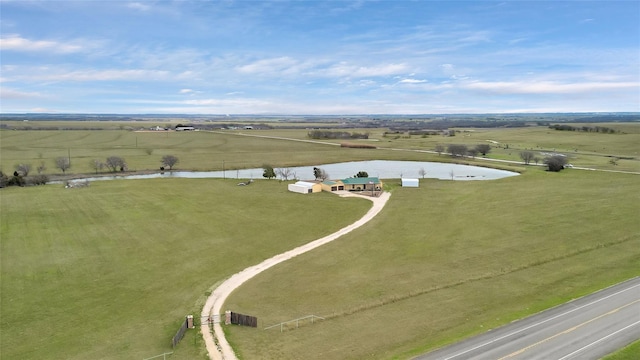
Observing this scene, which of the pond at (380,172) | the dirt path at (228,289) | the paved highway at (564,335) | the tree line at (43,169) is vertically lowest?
the dirt path at (228,289)

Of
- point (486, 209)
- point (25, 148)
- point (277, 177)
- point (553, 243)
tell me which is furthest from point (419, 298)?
point (25, 148)

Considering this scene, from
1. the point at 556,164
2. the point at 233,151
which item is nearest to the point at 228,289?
the point at 556,164

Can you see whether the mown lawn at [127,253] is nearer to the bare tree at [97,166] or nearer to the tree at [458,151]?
the bare tree at [97,166]

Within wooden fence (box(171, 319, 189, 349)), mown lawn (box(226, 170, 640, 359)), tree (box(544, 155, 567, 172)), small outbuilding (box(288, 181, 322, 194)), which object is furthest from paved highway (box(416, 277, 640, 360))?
tree (box(544, 155, 567, 172))

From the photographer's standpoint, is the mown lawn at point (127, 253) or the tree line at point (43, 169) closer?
the mown lawn at point (127, 253)

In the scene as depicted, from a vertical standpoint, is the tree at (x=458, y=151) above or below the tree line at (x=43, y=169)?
above

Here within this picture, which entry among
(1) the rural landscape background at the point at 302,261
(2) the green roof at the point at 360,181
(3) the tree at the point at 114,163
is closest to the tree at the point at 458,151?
(1) the rural landscape background at the point at 302,261

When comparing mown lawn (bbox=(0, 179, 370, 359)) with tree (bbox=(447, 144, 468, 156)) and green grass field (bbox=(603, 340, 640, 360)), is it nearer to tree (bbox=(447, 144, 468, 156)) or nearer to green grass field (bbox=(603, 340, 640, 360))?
green grass field (bbox=(603, 340, 640, 360))
